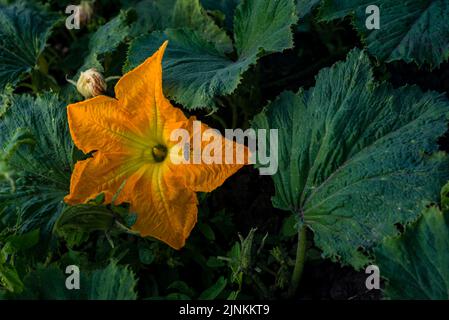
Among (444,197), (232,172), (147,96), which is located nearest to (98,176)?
(147,96)

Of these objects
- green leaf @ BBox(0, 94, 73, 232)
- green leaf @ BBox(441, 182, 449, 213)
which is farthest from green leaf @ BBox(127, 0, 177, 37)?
green leaf @ BBox(441, 182, 449, 213)

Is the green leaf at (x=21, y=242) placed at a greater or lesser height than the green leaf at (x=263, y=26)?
lesser

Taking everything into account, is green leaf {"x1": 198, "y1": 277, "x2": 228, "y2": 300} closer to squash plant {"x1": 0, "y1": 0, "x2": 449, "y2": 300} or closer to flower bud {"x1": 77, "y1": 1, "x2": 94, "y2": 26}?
squash plant {"x1": 0, "y1": 0, "x2": 449, "y2": 300}

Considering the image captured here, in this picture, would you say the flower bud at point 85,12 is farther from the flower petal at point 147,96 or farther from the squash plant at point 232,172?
the flower petal at point 147,96

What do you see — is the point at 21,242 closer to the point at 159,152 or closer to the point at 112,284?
the point at 112,284

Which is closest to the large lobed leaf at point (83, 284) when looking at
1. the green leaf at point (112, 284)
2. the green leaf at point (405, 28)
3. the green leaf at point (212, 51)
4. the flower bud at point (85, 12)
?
the green leaf at point (112, 284)
